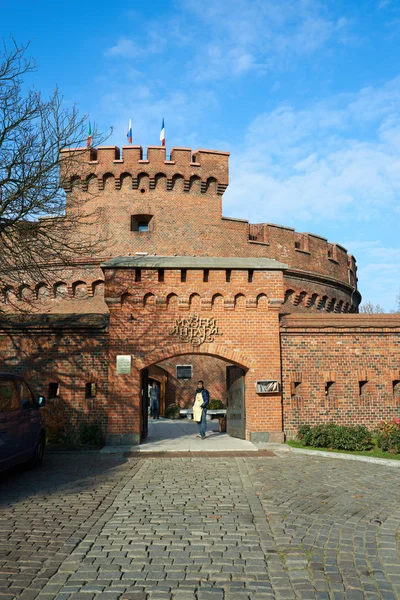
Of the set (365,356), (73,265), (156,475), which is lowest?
(156,475)

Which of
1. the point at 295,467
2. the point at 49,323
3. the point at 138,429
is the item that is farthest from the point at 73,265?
the point at 295,467

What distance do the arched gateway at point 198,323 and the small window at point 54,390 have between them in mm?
1454

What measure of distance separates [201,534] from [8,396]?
4.53m

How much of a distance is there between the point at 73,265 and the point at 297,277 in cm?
1092

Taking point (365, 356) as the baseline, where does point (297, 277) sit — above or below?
above

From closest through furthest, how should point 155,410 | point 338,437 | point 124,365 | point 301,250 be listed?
1. point 338,437
2. point 124,365
3. point 155,410
4. point 301,250

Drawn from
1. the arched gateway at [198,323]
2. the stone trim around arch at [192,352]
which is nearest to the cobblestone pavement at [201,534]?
the arched gateway at [198,323]

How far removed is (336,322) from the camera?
13469 millimetres

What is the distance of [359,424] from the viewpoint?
13203mm

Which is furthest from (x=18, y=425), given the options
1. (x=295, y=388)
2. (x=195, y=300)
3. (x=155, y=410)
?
(x=155, y=410)

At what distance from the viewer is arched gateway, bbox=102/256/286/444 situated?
12.9 metres

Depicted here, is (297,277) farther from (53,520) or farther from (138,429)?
(53,520)

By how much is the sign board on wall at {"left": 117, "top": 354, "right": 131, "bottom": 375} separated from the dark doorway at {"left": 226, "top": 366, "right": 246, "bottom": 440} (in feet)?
10.2

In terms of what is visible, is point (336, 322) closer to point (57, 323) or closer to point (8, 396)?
point (57, 323)
